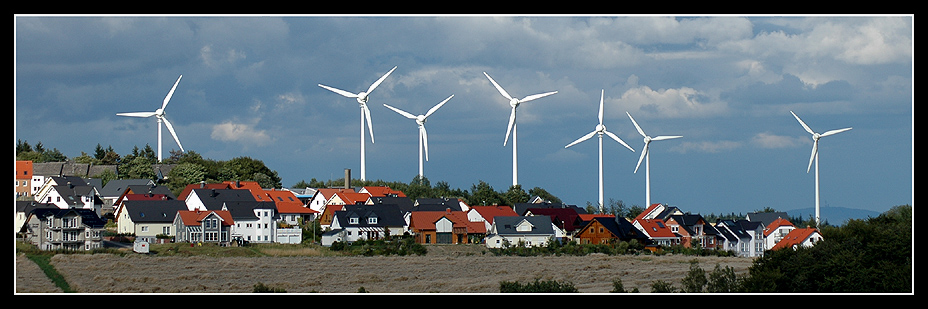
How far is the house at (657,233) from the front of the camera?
7918 centimetres

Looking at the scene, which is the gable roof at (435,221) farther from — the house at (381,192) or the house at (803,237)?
the house at (803,237)

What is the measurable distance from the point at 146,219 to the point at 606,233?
3363 cm

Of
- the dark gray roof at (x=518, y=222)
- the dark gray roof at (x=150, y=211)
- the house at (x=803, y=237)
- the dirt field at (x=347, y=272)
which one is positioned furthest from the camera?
the house at (x=803, y=237)

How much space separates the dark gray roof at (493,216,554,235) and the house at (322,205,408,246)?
7.54 m

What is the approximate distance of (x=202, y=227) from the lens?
2813 inches

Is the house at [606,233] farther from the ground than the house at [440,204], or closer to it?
closer to it

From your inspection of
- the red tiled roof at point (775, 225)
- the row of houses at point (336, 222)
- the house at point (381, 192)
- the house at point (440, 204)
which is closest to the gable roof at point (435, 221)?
the row of houses at point (336, 222)

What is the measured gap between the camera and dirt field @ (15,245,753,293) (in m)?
45.7

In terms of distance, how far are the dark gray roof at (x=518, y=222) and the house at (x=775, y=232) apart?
74.3 ft

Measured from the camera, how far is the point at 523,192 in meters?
103

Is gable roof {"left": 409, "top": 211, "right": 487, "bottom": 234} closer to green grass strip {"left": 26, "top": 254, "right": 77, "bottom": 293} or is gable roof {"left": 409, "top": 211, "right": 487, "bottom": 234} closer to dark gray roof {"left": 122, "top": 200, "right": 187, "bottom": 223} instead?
dark gray roof {"left": 122, "top": 200, "right": 187, "bottom": 223}

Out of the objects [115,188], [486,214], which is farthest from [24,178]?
[486,214]
